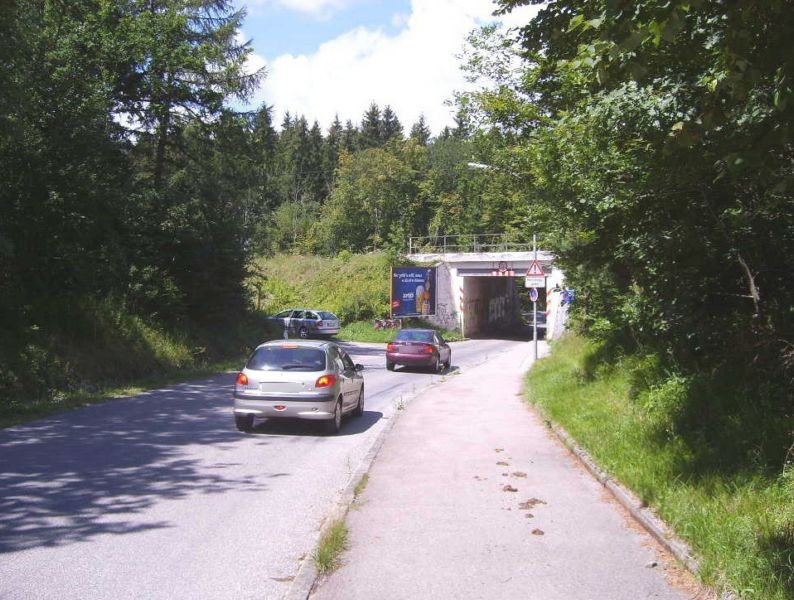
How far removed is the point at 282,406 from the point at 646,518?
21.4 feet

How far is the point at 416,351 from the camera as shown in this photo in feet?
81.4

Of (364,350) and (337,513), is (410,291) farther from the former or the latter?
(337,513)

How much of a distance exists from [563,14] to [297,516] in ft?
20.9

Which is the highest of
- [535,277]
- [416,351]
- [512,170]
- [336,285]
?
[512,170]

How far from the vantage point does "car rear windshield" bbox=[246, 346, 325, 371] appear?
11.6 meters

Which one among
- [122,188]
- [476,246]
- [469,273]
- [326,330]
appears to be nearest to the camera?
[122,188]

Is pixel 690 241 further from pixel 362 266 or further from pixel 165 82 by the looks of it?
pixel 362 266

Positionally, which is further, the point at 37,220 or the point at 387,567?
the point at 37,220

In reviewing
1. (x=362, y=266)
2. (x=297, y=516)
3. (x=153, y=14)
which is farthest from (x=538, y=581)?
(x=362, y=266)

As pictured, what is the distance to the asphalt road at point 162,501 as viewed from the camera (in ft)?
16.6

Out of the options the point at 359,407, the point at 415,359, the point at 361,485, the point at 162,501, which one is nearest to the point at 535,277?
the point at 415,359

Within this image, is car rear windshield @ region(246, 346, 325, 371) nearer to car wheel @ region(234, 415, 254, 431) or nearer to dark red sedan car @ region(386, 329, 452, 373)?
car wheel @ region(234, 415, 254, 431)

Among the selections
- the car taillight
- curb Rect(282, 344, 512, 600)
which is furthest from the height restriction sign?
the car taillight

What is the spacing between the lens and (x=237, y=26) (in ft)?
90.5
